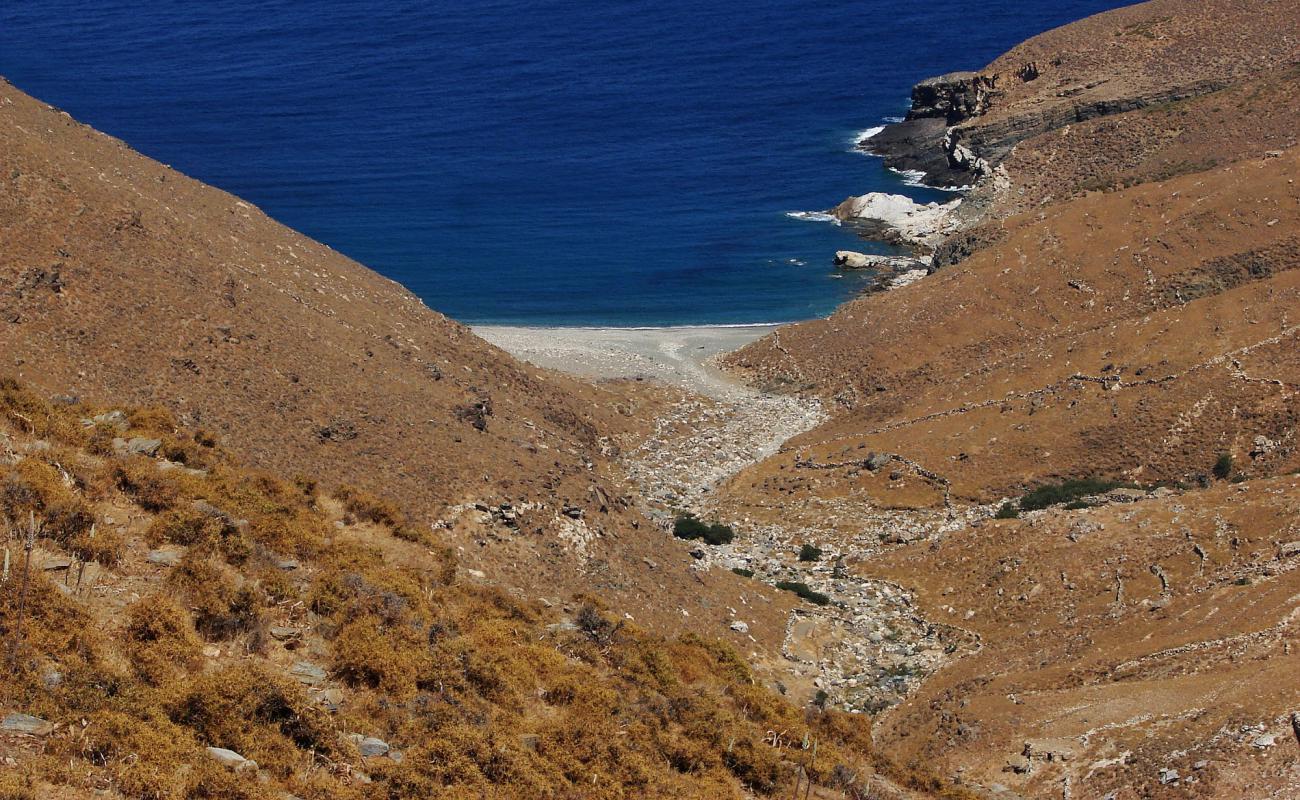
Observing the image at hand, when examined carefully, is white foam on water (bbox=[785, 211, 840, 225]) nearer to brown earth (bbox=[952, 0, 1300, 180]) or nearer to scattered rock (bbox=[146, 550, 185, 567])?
brown earth (bbox=[952, 0, 1300, 180])

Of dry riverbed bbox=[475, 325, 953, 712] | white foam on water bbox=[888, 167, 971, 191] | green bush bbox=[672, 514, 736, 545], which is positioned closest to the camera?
dry riverbed bbox=[475, 325, 953, 712]

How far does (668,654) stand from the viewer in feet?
86.3

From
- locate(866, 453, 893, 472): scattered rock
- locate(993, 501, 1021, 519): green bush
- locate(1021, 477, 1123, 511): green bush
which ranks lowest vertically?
locate(993, 501, 1021, 519): green bush

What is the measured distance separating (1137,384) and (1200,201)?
2099cm

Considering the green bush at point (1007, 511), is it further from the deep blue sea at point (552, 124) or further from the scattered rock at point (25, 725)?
the deep blue sea at point (552, 124)

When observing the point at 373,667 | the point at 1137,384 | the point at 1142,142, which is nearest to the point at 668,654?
the point at 373,667

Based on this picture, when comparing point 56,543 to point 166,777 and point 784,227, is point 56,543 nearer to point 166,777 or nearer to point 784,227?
point 166,777

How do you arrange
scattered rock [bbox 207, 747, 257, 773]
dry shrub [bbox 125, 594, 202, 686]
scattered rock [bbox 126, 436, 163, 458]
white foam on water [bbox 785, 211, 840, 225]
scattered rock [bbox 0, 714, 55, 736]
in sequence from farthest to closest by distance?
white foam on water [bbox 785, 211, 840, 225] → scattered rock [bbox 126, 436, 163, 458] → dry shrub [bbox 125, 594, 202, 686] → scattered rock [bbox 207, 747, 257, 773] → scattered rock [bbox 0, 714, 55, 736]

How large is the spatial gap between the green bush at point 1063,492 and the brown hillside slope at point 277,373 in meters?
13.1

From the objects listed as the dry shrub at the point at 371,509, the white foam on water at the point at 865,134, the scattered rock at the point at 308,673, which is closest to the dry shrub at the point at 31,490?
the scattered rock at the point at 308,673

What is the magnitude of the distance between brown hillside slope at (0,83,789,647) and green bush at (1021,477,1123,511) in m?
13.1

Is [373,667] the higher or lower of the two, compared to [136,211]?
lower

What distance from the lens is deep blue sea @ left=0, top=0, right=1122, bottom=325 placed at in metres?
100

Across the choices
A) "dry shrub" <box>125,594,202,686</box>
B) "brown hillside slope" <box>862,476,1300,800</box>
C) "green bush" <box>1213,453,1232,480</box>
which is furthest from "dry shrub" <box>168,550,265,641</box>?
"green bush" <box>1213,453,1232,480</box>
